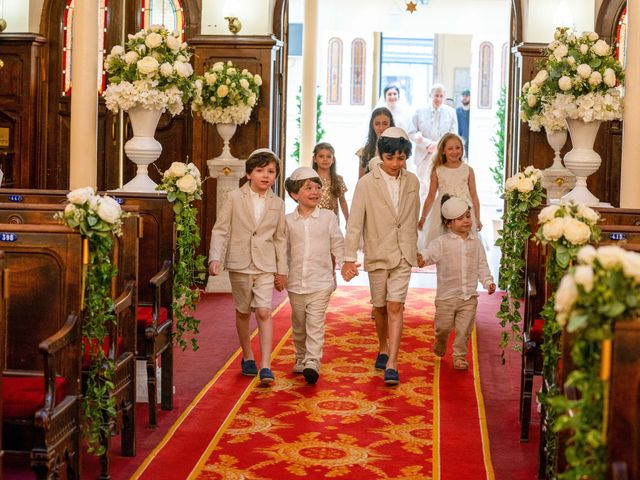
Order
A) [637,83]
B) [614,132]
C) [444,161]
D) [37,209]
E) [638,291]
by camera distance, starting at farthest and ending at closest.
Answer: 1. [614,132]
2. [444,161]
3. [637,83]
4. [37,209]
5. [638,291]

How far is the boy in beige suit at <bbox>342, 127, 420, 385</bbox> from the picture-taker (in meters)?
7.34

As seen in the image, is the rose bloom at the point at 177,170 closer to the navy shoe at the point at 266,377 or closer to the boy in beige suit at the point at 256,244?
the boy in beige suit at the point at 256,244

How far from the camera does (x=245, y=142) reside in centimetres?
1152

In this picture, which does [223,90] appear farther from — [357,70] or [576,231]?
[357,70]

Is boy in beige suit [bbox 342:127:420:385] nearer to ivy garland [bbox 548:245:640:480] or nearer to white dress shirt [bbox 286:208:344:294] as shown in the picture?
white dress shirt [bbox 286:208:344:294]

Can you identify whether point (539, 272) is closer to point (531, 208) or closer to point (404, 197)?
point (531, 208)

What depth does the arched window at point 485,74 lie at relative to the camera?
20.2 meters

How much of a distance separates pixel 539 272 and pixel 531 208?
16.1 inches

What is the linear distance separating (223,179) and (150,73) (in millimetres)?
3848

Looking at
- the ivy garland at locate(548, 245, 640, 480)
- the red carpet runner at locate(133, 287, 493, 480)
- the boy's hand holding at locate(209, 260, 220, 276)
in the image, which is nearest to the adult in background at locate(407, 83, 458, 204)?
the red carpet runner at locate(133, 287, 493, 480)

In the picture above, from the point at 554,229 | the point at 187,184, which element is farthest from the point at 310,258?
Answer: the point at 554,229

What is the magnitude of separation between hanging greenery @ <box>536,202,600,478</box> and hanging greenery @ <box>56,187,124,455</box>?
1.88 metres

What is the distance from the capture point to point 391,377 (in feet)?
23.6

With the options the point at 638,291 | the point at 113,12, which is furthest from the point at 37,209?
the point at 113,12
